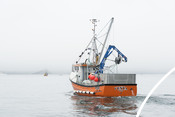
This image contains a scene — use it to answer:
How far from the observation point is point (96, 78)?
33.9 m

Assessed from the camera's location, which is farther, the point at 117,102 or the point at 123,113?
the point at 117,102

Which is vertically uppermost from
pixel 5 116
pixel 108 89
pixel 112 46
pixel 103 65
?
pixel 112 46

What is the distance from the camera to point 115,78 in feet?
108

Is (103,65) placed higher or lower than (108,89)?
higher

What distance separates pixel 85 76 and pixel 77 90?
258 cm

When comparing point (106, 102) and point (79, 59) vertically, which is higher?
point (79, 59)

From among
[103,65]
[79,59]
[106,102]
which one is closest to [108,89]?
[106,102]

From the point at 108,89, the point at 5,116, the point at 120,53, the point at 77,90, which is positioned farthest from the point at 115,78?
the point at 5,116

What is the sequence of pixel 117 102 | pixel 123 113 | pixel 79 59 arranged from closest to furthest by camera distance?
pixel 123 113 → pixel 117 102 → pixel 79 59

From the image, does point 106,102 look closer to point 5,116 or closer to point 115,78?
point 115,78

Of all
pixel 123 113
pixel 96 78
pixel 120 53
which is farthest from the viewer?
pixel 120 53

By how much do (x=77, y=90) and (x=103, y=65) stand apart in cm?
576

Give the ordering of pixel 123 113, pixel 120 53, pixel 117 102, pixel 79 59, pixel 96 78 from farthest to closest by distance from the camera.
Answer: pixel 79 59 → pixel 120 53 → pixel 96 78 → pixel 117 102 → pixel 123 113

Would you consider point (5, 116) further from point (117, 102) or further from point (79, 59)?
point (79, 59)
